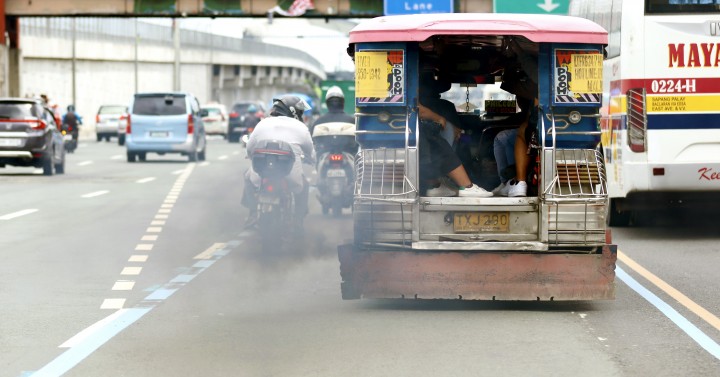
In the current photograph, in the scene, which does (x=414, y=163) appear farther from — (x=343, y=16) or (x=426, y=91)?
(x=343, y=16)

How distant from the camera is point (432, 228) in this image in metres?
10.9

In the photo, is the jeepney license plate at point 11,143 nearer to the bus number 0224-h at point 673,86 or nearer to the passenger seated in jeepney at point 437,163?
the bus number 0224-h at point 673,86

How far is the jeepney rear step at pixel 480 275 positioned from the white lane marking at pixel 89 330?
5.36ft

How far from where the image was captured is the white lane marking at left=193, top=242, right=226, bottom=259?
49.4ft

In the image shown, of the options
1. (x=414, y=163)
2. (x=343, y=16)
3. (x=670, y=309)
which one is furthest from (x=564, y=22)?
(x=343, y=16)

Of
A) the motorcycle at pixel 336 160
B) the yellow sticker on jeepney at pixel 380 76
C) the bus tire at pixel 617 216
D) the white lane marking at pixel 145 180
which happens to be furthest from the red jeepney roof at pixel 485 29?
the white lane marking at pixel 145 180

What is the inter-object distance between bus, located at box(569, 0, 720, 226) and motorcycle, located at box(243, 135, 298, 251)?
3.93 meters

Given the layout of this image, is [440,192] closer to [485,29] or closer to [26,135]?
[485,29]

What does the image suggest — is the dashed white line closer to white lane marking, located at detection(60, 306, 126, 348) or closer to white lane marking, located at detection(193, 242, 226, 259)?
white lane marking, located at detection(60, 306, 126, 348)

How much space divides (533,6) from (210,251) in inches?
955

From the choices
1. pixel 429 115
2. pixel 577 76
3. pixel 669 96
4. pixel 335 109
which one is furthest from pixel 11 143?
pixel 577 76

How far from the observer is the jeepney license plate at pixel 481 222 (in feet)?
35.6

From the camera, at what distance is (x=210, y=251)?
15602mm

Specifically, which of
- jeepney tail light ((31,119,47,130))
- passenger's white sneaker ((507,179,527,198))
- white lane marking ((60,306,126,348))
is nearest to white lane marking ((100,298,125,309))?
white lane marking ((60,306,126,348))
